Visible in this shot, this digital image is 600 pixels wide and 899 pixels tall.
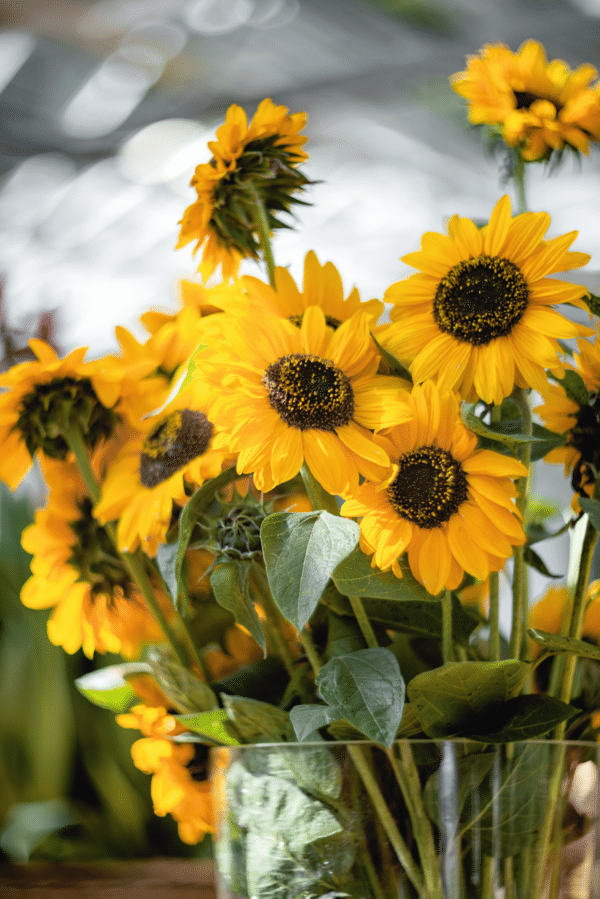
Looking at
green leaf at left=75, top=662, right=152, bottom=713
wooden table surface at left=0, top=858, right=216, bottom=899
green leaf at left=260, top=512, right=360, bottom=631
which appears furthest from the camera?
wooden table surface at left=0, top=858, right=216, bottom=899

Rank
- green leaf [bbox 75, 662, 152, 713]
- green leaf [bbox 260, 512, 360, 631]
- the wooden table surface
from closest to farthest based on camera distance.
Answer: green leaf [bbox 260, 512, 360, 631] → green leaf [bbox 75, 662, 152, 713] → the wooden table surface

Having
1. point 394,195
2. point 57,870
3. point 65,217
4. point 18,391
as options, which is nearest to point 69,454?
point 18,391

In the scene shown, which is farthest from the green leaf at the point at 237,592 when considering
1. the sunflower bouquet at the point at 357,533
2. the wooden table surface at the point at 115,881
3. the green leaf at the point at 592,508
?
the wooden table surface at the point at 115,881

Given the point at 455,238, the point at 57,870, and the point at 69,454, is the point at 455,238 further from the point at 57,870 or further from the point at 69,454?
the point at 57,870

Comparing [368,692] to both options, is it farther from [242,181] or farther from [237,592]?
[242,181]

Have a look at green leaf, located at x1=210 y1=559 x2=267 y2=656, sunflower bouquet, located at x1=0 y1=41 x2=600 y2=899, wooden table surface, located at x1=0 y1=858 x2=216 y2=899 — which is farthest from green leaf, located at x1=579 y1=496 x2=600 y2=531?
wooden table surface, located at x1=0 y1=858 x2=216 y2=899

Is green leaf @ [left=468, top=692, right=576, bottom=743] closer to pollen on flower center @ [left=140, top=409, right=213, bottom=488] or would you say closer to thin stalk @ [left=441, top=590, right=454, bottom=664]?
thin stalk @ [left=441, top=590, right=454, bottom=664]

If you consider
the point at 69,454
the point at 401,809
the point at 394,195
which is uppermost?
the point at 394,195
